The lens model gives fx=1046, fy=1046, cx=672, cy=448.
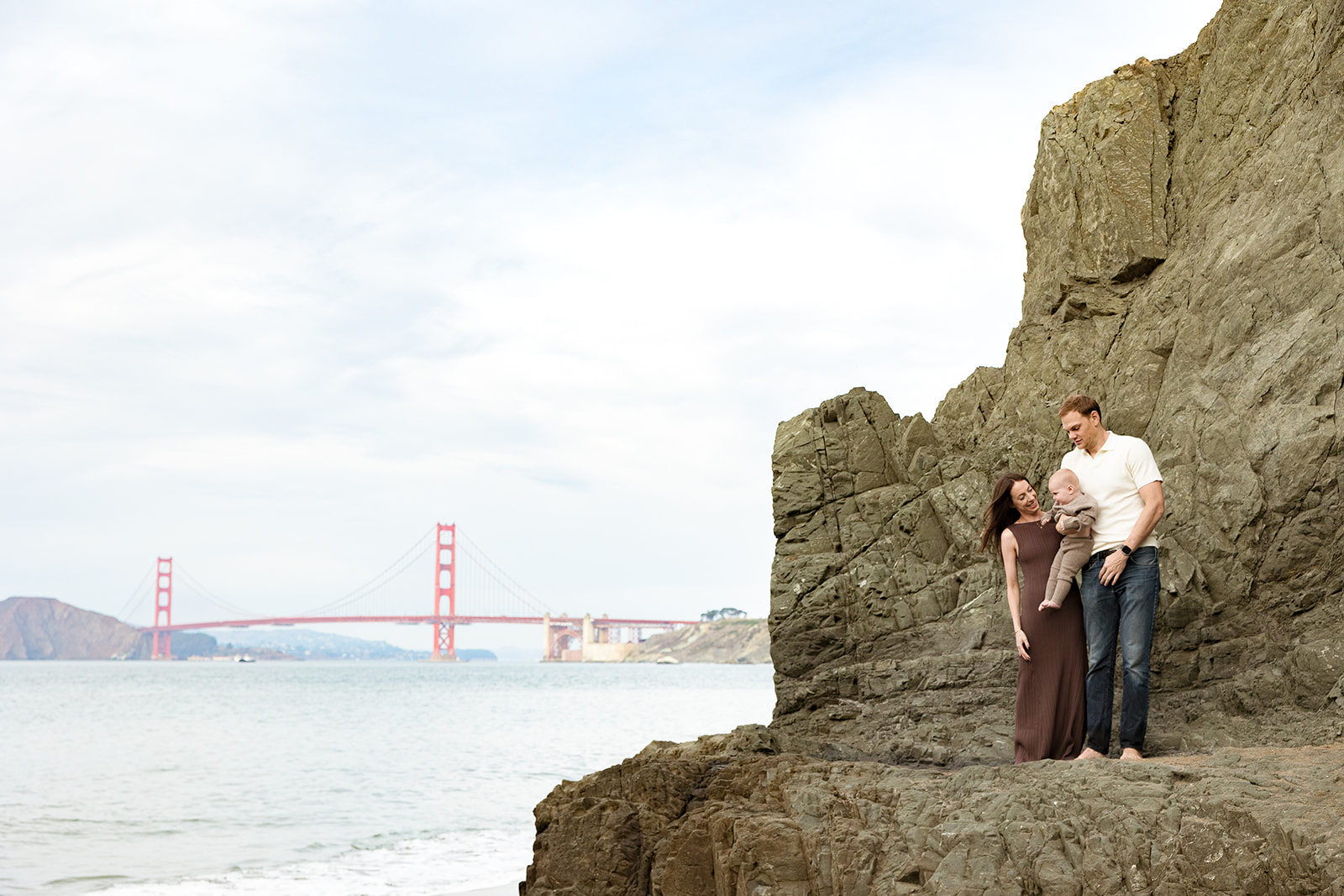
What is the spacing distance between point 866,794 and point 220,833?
14.8 m

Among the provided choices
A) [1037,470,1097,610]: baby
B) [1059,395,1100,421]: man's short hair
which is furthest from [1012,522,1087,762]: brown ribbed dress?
[1059,395,1100,421]: man's short hair

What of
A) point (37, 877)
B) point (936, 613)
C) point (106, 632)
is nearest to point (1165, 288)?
point (936, 613)

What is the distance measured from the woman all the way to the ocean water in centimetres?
844

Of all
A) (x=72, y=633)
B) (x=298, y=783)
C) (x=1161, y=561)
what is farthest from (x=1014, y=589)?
(x=72, y=633)

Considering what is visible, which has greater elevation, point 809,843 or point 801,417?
point 801,417

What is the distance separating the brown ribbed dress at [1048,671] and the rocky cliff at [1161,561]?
18.3 inches

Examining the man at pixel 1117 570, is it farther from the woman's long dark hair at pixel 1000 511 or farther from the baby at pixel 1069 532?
the woman's long dark hair at pixel 1000 511

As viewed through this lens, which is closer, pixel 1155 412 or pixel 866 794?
pixel 866 794

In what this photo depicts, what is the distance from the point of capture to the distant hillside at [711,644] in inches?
3841

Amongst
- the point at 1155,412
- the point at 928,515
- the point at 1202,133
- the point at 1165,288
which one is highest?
the point at 1202,133

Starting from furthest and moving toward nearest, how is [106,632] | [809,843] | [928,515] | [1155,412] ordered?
[106,632] → [928,515] → [1155,412] → [809,843]

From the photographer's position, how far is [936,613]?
6.49 metres

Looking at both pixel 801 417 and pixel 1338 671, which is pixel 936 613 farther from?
pixel 1338 671

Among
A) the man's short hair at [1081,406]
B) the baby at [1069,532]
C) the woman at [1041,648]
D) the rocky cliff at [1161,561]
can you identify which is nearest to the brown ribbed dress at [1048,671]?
the woman at [1041,648]
